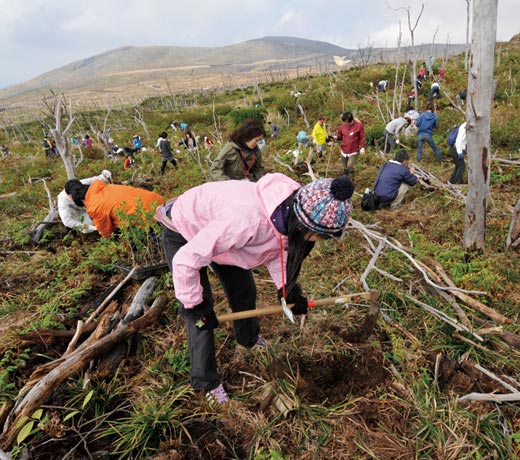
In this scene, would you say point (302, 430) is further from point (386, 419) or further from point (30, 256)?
point (30, 256)

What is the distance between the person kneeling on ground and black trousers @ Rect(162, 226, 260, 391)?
145 inches

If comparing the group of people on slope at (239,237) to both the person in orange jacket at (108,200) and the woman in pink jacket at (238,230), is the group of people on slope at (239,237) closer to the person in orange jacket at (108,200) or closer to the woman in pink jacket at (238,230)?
the woman in pink jacket at (238,230)

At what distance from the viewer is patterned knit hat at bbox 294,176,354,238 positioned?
1434 millimetres

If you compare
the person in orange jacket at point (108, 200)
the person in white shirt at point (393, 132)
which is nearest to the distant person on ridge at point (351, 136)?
the person in white shirt at point (393, 132)

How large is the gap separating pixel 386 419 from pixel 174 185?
6.44 metres

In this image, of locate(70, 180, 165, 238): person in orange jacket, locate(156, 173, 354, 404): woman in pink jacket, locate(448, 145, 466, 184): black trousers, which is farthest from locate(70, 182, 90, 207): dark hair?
locate(448, 145, 466, 184): black trousers

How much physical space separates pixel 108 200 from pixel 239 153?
1.61 m

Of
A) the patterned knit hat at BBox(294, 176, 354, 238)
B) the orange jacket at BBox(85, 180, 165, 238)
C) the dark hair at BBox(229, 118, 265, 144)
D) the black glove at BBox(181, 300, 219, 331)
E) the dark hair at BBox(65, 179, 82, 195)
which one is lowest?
the black glove at BBox(181, 300, 219, 331)

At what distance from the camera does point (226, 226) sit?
5.08ft

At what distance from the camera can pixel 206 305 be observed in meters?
1.84

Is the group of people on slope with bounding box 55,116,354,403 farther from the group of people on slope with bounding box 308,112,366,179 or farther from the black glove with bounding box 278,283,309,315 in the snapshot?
the group of people on slope with bounding box 308,112,366,179

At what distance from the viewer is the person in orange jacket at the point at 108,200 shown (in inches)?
142

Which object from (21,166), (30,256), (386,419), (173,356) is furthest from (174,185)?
(21,166)

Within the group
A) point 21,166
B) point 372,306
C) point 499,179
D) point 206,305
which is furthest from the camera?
point 21,166
